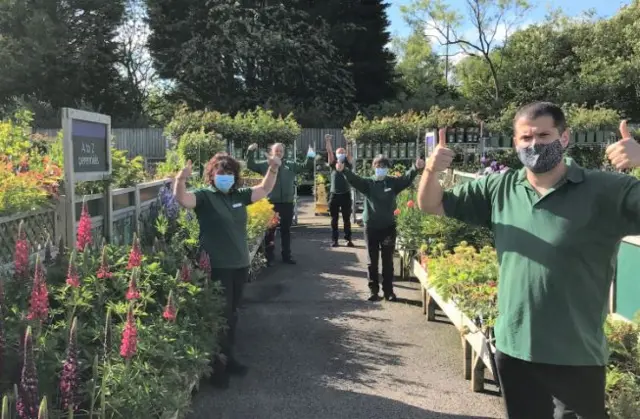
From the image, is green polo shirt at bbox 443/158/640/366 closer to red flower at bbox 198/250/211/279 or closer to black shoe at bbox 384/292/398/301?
red flower at bbox 198/250/211/279

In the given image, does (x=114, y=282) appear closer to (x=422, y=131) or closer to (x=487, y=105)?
(x=422, y=131)

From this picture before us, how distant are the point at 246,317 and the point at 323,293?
1466mm

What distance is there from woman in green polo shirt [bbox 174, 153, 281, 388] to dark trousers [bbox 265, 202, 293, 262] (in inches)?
187

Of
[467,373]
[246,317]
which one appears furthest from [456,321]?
[246,317]

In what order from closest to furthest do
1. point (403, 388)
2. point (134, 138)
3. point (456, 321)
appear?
point (403, 388) → point (456, 321) → point (134, 138)

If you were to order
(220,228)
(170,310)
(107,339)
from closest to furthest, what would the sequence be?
(107,339) < (170,310) < (220,228)

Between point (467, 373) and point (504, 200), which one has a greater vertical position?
point (504, 200)

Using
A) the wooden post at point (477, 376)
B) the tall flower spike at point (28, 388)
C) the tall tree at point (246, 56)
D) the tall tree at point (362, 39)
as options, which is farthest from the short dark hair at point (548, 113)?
the tall tree at point (362, 39)

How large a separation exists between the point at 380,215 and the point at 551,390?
4843mm

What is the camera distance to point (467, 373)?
5.11 meters

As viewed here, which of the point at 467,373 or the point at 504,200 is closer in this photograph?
the point at 504,200

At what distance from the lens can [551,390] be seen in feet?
8.64

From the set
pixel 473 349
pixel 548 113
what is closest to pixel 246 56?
pixel 473 349

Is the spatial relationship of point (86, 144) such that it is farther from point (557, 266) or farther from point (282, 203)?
point (282, 203)
